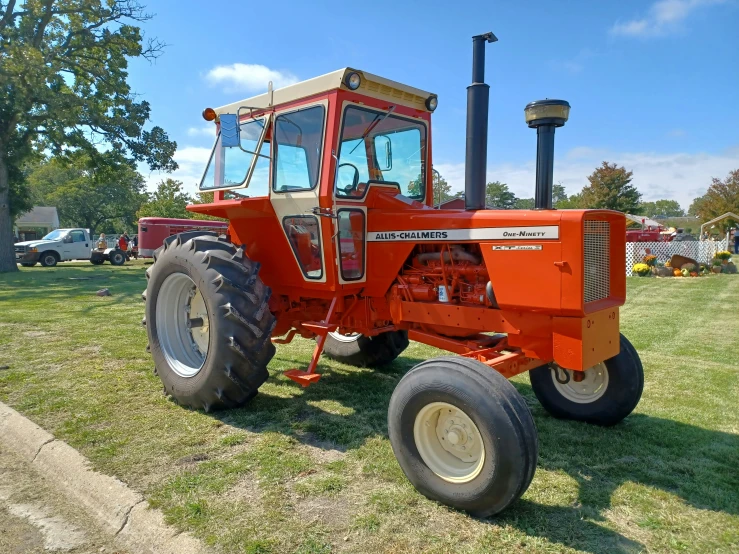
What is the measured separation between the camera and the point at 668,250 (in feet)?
65.3

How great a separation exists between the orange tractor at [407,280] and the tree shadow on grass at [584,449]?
9.1 inches

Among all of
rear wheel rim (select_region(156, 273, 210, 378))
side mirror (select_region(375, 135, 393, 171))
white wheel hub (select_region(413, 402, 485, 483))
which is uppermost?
side mirror (select_region(375, 135, 393, 171))

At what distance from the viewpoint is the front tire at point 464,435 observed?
2.79 m

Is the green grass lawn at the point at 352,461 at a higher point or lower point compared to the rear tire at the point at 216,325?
lower

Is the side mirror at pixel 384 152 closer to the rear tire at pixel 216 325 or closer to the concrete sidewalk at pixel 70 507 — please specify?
the rear tire at pixel 216 325

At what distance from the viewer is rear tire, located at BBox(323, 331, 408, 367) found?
5.80 m

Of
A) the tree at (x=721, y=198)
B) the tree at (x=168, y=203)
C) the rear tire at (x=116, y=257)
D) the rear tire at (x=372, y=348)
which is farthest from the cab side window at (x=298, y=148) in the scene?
the tree at (x=721, y=198)

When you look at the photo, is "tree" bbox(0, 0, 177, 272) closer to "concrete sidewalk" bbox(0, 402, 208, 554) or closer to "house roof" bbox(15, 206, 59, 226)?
"concrete sidewalk" bbox(0, 402, 208, 554)

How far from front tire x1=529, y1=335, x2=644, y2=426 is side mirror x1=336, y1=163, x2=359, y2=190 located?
7.17ft

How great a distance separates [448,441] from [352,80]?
9.00ft

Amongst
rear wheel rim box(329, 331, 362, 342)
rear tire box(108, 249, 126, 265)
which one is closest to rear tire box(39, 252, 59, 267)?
rear tire box(108, 249, 126, 265)

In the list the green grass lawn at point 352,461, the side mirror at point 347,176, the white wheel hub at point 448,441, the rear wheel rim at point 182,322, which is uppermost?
the side mirror at point 347,176

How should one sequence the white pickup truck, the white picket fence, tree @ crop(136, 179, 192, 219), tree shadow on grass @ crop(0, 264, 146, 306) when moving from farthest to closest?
tree @ crop(136, 179, 192, 219)
the white pickup truck
the white picket fence
tree shadow on grass @ crop(0, 264, 146, 306)

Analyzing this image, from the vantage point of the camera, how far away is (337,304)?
4.60 meters
